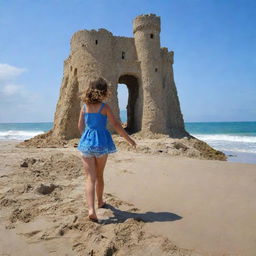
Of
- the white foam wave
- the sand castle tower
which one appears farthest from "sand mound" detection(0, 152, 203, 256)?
the white foam wave

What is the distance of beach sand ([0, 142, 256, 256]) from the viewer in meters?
2.36

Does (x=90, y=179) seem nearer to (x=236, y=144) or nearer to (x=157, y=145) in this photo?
(x=157, y=145)

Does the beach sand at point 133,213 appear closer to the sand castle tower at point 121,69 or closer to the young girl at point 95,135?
the young girl at point 95,135

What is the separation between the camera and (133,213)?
320 centimetres

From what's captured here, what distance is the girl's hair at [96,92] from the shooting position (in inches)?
129

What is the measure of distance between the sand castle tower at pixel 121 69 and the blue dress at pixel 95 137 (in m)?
11.4

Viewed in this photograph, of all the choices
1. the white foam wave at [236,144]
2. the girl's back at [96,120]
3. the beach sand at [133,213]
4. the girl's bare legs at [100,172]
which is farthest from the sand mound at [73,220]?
the white foam wave at [236,144]

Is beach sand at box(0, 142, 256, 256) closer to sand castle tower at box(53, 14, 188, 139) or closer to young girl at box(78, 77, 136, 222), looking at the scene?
young girl at box(78, 77, 136, 222)

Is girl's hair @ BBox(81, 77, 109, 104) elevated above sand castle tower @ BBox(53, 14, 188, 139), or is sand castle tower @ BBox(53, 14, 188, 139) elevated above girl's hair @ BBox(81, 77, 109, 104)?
sand castle tower @ BBox(53, 14, 188, 139)

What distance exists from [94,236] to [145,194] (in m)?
1.55

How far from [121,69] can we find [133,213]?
1372cm

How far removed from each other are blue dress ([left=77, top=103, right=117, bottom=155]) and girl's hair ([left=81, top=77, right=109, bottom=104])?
0.42ft

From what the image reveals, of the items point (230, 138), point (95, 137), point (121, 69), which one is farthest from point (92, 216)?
point (230, 138)

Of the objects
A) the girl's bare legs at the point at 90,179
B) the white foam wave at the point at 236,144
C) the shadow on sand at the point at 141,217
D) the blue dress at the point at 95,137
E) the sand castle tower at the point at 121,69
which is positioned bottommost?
the white foam wave at the point at 236,144
